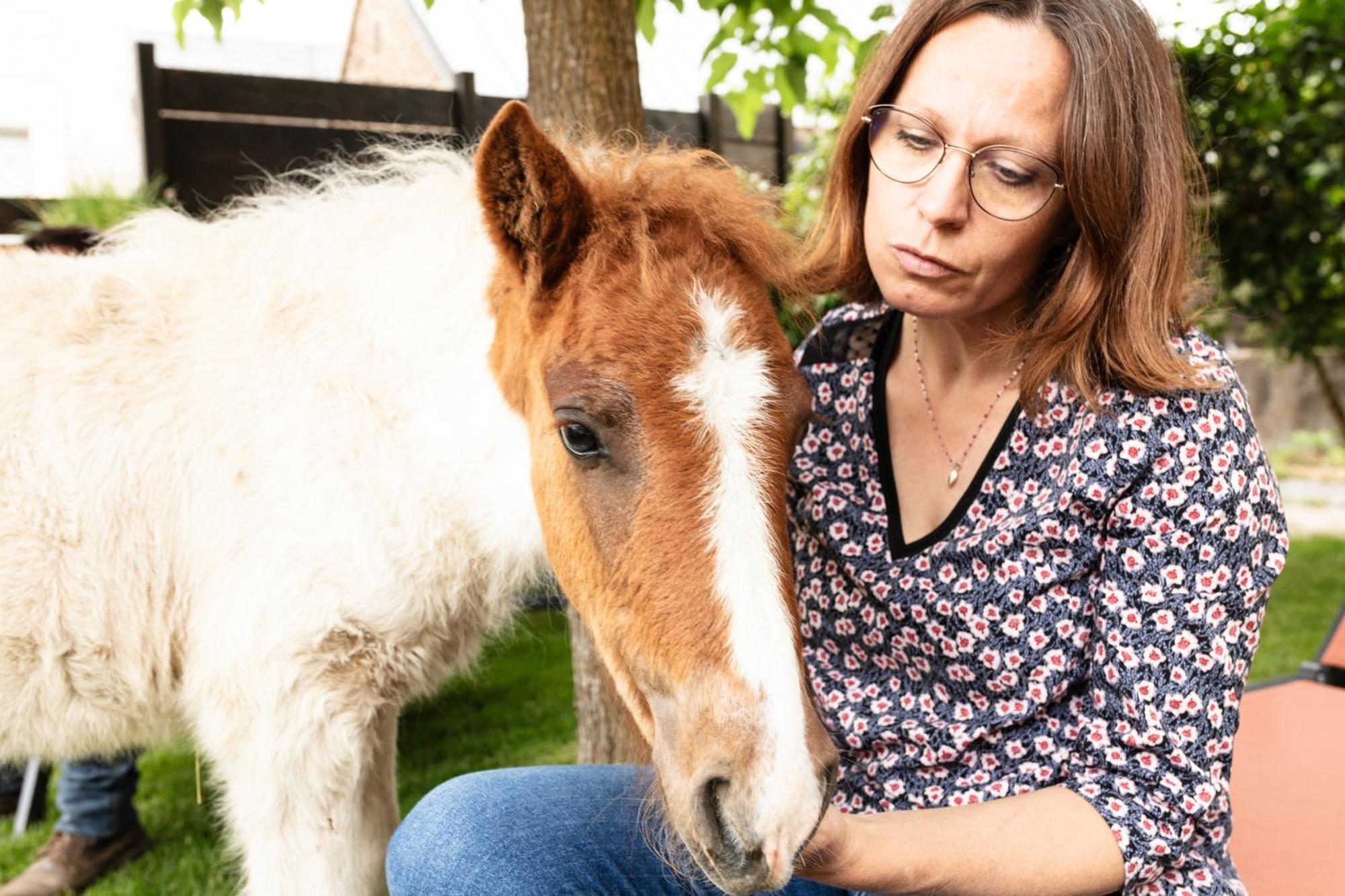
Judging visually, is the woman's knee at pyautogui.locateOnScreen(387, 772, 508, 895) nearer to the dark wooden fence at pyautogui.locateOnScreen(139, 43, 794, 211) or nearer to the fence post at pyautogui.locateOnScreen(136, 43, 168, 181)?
the dark wooden fence at pyautogui.locateOnScreen(139, 43, 794, 211)

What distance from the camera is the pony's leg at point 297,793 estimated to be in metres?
1.90

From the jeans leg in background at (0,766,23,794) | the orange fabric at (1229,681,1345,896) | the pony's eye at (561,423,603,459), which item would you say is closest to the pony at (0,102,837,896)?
the pony's eye at (561,423,603,459)

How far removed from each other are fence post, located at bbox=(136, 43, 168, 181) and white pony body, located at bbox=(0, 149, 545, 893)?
3288 mm

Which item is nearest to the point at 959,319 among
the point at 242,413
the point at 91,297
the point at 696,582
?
the point at 696,582

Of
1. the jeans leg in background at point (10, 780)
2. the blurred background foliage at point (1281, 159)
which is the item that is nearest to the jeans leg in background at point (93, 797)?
the jeans leg in background at point (10, 780)

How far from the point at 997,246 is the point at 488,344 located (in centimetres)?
97

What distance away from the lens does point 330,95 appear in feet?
17.6

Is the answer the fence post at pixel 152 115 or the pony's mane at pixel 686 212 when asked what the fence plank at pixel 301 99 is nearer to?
the fence post at pixel 152 115

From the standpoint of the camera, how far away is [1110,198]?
1.64 m

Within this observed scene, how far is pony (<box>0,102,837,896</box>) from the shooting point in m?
1.54

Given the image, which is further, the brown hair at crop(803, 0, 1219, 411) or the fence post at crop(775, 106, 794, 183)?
the fence post at crop(775, 106, 794, 183)

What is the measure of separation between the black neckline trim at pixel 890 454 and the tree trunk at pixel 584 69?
3.42 ft

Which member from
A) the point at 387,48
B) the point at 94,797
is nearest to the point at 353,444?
the point at 94,797

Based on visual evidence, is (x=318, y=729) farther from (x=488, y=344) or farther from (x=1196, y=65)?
(x=1196, y=65)
